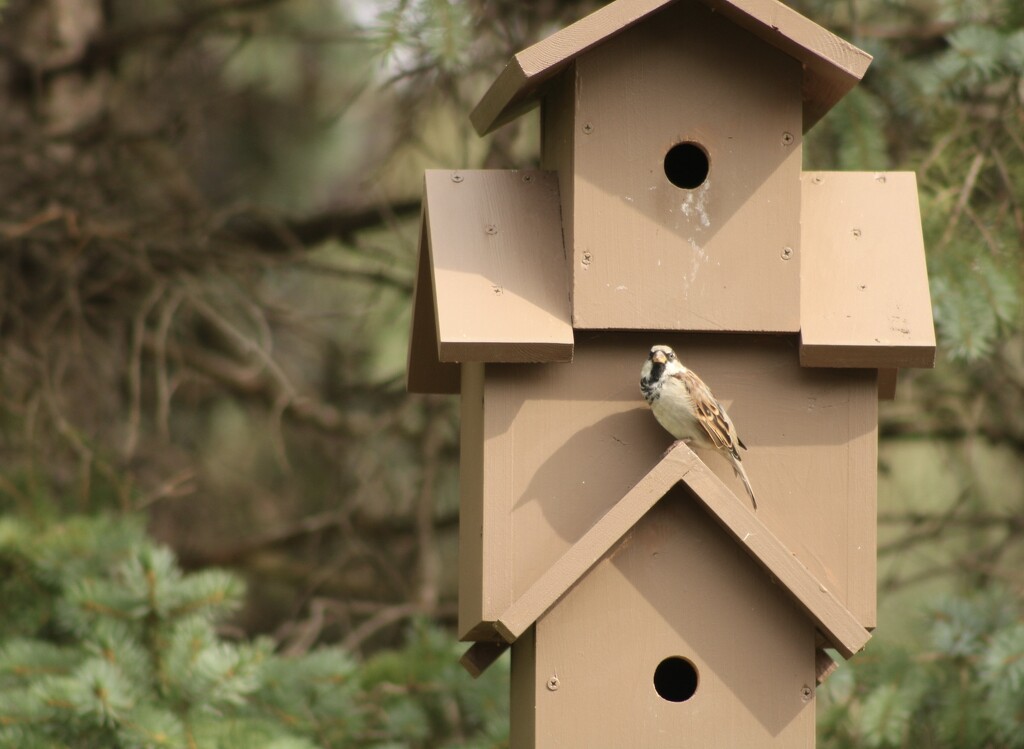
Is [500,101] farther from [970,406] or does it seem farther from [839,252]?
[970,406]

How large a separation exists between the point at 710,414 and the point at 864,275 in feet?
1.37

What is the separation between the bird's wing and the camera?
2.28m

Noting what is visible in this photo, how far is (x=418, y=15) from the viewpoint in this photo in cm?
313

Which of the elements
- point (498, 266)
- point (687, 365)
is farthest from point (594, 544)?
point (498, 266)

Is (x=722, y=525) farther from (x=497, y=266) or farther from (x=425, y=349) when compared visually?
(x=425, y=349)

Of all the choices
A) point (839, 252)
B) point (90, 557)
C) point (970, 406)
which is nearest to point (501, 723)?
point (90, 557)

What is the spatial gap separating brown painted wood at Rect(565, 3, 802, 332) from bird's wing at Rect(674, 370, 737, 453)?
12 cm

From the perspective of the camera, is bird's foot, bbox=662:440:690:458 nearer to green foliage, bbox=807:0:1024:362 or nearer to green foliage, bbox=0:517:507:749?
green foliage, bbox=807:0:1024:362

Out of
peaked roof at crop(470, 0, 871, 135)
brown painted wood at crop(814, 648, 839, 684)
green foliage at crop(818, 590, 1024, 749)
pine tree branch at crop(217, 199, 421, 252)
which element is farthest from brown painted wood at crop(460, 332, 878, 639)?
pine tree branch at crop(217, 199, 421, 252)

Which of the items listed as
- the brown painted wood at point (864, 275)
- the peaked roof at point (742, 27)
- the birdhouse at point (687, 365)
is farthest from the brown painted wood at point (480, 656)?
the peaked roof at point (742, 27)

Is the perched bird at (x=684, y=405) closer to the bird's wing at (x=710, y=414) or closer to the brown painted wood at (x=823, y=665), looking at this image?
the bird's wing at (x=710, y=414)

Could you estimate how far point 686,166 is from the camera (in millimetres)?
2635

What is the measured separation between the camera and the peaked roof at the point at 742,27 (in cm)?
231

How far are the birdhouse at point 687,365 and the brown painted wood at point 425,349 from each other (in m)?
0.37
